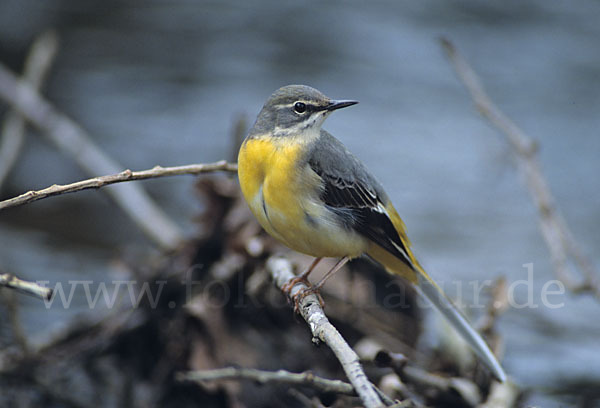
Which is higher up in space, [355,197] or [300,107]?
[300,107]

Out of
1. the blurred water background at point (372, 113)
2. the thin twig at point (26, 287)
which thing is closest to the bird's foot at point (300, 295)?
the thin twig at point (26, 287)

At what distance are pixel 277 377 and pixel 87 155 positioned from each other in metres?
3.86

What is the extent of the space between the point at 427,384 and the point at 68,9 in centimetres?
1056

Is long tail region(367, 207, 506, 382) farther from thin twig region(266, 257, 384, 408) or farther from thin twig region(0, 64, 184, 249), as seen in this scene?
thin twig region(0, 64, 184, 249)

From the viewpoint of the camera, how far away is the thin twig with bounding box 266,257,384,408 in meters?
2.76

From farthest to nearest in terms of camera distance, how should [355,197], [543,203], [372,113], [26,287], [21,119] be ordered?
1. [372,113]
2. [21,119]
3. [543,203]
4. [355,197]
5. [26,287]

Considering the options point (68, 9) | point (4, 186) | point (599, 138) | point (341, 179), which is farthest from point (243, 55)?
point (341, 179)

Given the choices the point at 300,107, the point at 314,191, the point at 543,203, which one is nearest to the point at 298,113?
the point at 300,107

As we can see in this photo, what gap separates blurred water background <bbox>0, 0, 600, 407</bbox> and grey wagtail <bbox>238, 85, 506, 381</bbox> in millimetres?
2180

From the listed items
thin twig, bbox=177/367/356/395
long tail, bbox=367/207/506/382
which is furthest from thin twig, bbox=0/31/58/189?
long tail, bbox=367/207/506/382

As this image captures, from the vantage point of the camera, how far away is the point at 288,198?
415cm

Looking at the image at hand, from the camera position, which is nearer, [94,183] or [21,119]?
[94,183]

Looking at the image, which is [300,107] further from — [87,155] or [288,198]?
[87,155]

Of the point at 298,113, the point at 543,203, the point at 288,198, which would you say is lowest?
the point at 543,203
